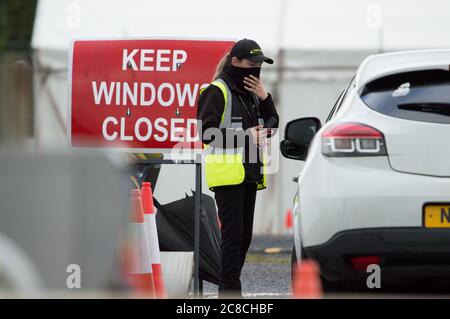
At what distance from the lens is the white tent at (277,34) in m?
16.9

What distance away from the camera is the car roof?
250 inches

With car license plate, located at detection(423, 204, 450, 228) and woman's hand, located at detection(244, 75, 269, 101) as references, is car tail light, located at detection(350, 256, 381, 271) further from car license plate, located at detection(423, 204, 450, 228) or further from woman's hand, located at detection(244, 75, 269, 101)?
woman's hand, located at detection(244, 75, 269, 101)

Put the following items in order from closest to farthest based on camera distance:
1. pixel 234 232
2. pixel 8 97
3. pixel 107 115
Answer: pixel 234 232
pixel 107 115
pixel 8 97

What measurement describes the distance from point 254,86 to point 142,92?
0.97 m

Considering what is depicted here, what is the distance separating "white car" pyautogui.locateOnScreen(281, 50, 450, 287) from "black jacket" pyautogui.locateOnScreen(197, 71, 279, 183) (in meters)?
1.31

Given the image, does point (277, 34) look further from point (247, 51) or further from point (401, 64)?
point (401, 64)

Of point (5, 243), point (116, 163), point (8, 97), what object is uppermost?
point (116, 163)

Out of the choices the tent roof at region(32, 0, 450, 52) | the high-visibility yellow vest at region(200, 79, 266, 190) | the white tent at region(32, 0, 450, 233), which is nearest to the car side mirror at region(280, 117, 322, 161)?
the high-visibility yellow vest at region(200, 79, 266, 190)

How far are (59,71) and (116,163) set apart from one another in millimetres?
14090

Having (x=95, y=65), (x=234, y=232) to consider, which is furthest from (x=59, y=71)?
(x=234, y=232)

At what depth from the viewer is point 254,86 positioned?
785 cm

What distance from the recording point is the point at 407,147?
239 inches
